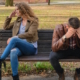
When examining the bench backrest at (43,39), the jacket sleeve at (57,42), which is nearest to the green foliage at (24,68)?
the bench backrest at (43,39)

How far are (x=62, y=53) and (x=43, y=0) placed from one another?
30546 mm

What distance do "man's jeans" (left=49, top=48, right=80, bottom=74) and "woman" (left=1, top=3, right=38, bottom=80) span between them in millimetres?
480

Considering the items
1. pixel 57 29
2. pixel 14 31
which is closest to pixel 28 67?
pixel 14 31

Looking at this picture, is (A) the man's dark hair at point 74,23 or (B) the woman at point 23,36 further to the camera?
(B) the woman at point 23,36

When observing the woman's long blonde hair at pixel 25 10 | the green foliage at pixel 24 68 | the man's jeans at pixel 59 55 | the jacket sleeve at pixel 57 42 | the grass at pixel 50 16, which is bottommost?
the green foliage at pixel 24 68

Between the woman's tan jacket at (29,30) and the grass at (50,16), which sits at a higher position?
the woman's tan jacket at (29,30)

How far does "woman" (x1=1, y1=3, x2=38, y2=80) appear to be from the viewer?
4008 millimetres

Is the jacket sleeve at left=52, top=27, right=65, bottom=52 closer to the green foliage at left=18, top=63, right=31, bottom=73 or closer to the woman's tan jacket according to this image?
the woman's tan jacket

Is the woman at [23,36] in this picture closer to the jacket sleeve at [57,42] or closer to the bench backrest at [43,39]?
the bench backrest at [43,39]

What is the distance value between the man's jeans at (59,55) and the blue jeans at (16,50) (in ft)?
1.47

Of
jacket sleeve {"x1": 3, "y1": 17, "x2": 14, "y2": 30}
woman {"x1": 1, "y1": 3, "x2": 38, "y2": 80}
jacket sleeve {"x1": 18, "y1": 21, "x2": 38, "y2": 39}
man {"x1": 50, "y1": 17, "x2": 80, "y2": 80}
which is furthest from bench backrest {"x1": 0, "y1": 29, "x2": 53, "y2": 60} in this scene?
man {"x1": 50, "y1": 17, "x2": 80, "y2": 80}

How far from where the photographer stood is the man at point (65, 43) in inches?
153

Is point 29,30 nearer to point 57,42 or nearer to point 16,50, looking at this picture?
point 16,50

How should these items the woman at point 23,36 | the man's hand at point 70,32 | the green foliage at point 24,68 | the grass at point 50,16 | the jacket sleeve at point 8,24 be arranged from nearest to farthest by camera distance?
the man's hand at point 70,32, the woman at point 23,36, the jacket sleeve at point 8,24, the green foliage at point 24,68, the grass at point 50,16
